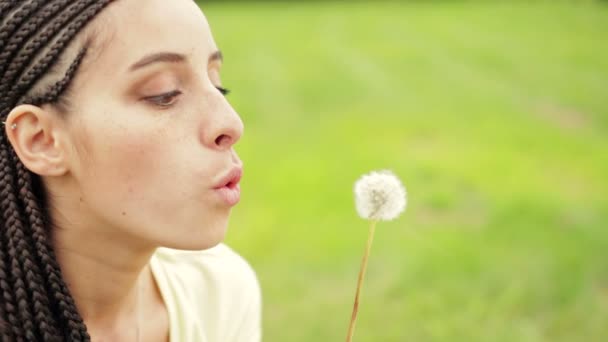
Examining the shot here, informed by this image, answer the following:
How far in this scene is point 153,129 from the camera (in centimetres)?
159

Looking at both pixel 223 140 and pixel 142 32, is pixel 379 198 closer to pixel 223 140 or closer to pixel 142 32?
pixel 223 140

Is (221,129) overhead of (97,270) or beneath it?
overhead

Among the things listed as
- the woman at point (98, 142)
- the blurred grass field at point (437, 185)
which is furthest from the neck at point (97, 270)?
the blurred grass field at point (437, 185)

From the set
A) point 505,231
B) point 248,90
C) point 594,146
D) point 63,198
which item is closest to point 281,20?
point 248,90

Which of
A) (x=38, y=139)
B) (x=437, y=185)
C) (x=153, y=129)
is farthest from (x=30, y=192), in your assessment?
(x=437, y=185)

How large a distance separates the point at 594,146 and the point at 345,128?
2723 millimetres

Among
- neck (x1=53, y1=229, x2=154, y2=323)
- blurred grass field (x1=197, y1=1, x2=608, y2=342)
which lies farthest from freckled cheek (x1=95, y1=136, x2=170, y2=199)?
blurred grass field (x1=197, y1=1, x2=608, y2=342)

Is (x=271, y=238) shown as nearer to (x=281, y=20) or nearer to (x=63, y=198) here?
(x=63, y=198)

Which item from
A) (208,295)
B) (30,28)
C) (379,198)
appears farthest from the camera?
(208,295)

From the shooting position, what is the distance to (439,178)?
236 inches

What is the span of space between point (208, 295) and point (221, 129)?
29.3 inches

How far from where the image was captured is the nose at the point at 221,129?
162 cm

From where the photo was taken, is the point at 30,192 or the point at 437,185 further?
the point at 437,185

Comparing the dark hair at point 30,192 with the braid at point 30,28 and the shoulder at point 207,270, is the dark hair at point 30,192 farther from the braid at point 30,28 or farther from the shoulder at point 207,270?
the shoulder at point 207,270
